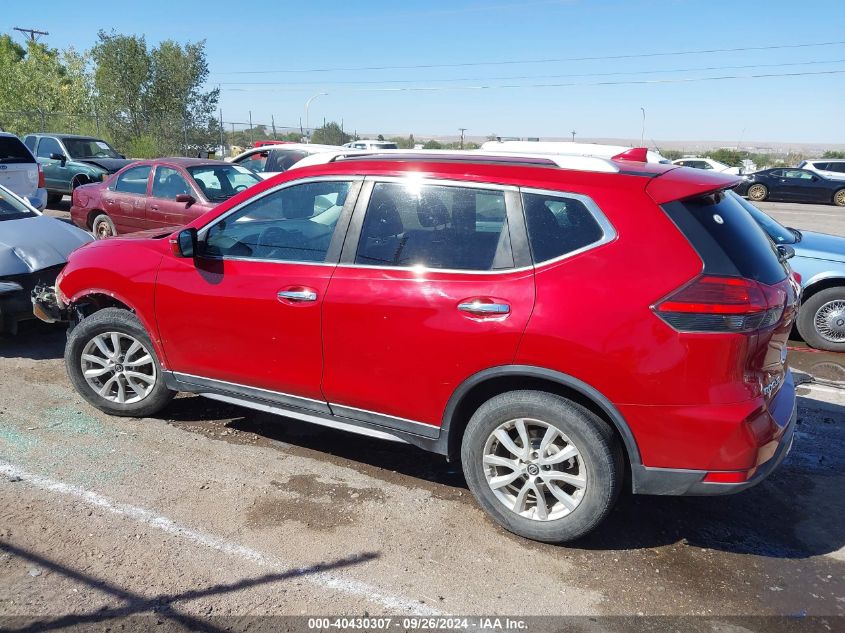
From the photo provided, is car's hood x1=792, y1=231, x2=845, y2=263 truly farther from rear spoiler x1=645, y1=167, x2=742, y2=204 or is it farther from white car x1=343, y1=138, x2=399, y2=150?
white car x1=343, y1=138, x2=399, y2=150

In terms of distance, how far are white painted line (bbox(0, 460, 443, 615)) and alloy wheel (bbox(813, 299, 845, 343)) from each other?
19.1 feet

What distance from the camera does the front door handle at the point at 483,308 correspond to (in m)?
3.28

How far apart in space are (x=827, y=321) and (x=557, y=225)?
16.7 feet

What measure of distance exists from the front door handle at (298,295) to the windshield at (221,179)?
6.22m

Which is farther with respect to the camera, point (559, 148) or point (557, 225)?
point (559, 148)

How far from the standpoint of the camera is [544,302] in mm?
3191

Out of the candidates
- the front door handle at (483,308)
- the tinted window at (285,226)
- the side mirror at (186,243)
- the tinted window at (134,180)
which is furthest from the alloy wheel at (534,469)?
the tinted window at (134,180)

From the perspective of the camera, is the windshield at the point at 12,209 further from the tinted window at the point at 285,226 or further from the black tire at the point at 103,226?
the tinted window at the point at 285,226

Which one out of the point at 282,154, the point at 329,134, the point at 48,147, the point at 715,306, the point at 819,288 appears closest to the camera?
the point at 715,306

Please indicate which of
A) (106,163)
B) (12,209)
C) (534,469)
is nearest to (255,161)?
(106,163)

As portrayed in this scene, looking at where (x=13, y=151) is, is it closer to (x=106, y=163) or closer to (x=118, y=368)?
(x=106, y=163)

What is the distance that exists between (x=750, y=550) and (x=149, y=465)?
11.0 ft

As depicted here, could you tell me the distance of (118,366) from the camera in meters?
4.71

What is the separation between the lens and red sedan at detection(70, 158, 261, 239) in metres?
9.68
